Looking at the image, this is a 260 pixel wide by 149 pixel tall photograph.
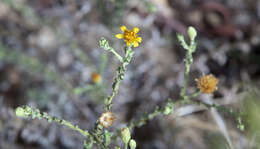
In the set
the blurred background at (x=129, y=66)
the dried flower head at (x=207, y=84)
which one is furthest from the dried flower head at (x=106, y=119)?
the blurred background at (x=129, y=66)

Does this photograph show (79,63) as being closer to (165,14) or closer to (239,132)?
(165,14)

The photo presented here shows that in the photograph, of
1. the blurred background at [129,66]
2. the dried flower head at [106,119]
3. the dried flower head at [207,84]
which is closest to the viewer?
the dried flower head at [106,119]

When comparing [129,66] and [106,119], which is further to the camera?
[129,66]

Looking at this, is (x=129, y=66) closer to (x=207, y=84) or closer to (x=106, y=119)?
(x=207, y=84)

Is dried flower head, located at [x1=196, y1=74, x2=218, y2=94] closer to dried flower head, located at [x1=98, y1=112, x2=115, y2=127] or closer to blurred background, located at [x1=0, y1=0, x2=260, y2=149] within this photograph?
blurred background, located at [x1=0, y1=0, x2=260, y2=149]

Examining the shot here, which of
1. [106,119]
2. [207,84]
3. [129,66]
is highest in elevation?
[129,66]

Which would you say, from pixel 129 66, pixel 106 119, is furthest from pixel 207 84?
pixel 129 66

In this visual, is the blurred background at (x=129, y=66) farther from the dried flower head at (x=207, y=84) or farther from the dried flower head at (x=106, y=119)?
the dried flower head at (x=106, y=119)

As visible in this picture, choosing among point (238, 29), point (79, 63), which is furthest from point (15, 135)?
point (238, 29)
